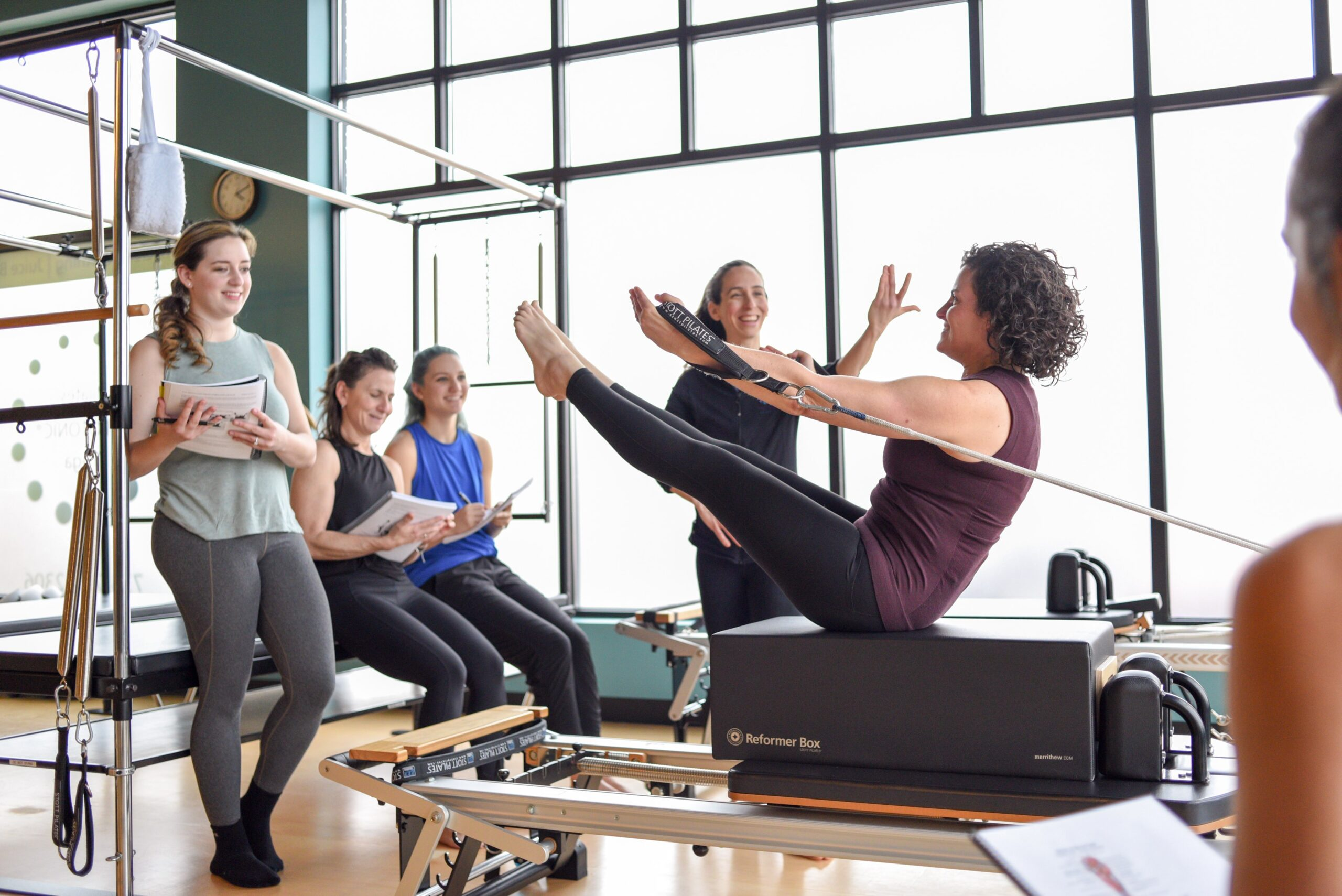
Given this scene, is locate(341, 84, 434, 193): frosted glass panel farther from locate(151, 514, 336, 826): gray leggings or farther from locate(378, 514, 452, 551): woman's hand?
locate(151, 514, 336, 826): gray leggings

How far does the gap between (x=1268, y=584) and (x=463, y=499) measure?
322 cm

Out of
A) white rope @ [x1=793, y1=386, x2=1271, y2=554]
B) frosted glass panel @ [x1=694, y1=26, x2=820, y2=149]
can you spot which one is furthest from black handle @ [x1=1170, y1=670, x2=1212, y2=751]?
frosted glass panel @ [x1=694, y1=26, x2=820, y2=149]

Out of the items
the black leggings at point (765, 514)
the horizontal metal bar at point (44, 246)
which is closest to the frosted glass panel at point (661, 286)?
the horizontal metal bar at point (44, 246)

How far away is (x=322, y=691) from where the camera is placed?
2695 millimetres

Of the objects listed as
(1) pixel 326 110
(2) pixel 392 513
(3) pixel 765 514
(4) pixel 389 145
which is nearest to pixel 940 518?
(3) pixel 765 514

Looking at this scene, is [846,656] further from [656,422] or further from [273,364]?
[273,364]

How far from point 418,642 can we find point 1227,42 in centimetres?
337

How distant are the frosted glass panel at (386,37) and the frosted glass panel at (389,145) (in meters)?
0.11

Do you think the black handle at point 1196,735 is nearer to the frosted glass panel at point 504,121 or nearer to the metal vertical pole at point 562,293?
the metal vertical pole at point 562,293

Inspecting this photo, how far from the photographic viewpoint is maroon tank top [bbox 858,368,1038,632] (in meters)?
1.88

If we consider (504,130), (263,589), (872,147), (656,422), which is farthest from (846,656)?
(504,130)

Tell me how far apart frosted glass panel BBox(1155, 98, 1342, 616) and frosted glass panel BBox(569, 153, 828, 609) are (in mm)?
1294

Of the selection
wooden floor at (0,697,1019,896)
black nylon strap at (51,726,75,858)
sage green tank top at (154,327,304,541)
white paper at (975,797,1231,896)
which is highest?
sage green tank top at (154,327,304,541)

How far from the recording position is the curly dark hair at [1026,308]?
1927 millimetres
